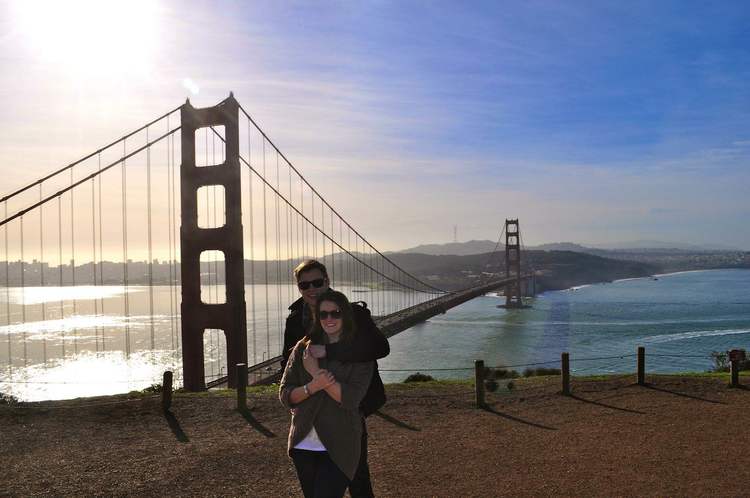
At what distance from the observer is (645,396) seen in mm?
9891

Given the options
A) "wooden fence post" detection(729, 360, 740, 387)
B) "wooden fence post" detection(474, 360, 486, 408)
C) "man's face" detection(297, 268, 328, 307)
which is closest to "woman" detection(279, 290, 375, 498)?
"man's face" detection(297, 268, 328, 307)

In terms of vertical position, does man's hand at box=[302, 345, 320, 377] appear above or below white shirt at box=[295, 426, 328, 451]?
above

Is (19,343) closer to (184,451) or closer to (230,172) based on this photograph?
(230,172)

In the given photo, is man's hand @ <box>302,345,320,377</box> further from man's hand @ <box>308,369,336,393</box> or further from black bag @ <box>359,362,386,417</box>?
black bag @ <box>359,362,386,417</box>

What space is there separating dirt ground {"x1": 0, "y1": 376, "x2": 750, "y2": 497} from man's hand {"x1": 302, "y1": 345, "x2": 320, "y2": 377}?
3240 millimetres

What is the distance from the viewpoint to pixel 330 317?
3.12 meters

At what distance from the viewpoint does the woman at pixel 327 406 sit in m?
3.10

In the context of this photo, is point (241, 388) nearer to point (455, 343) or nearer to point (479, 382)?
point (479, 382)

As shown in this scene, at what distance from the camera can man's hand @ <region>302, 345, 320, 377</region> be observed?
120 inches

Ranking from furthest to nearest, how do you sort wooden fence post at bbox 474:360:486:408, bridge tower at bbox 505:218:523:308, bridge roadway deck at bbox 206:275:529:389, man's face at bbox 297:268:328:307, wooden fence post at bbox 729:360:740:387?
bridge tower at bbox 505:218:523:308
bridge roadway deck at bbox 206:275:529:389
wooden fence post at bbox 729:360:740:387
wooden fence post at bbox 474:360:486:408
man's face at bbox 297:268:328:307

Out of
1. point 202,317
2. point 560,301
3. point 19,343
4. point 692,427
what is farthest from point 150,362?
point 560,301

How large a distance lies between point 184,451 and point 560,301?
97.2 metres

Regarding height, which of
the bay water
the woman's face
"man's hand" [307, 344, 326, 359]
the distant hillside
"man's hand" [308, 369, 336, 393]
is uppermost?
the woman's face

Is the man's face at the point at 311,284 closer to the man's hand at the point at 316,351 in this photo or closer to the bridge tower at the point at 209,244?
the man's hand at the point at 316,351
